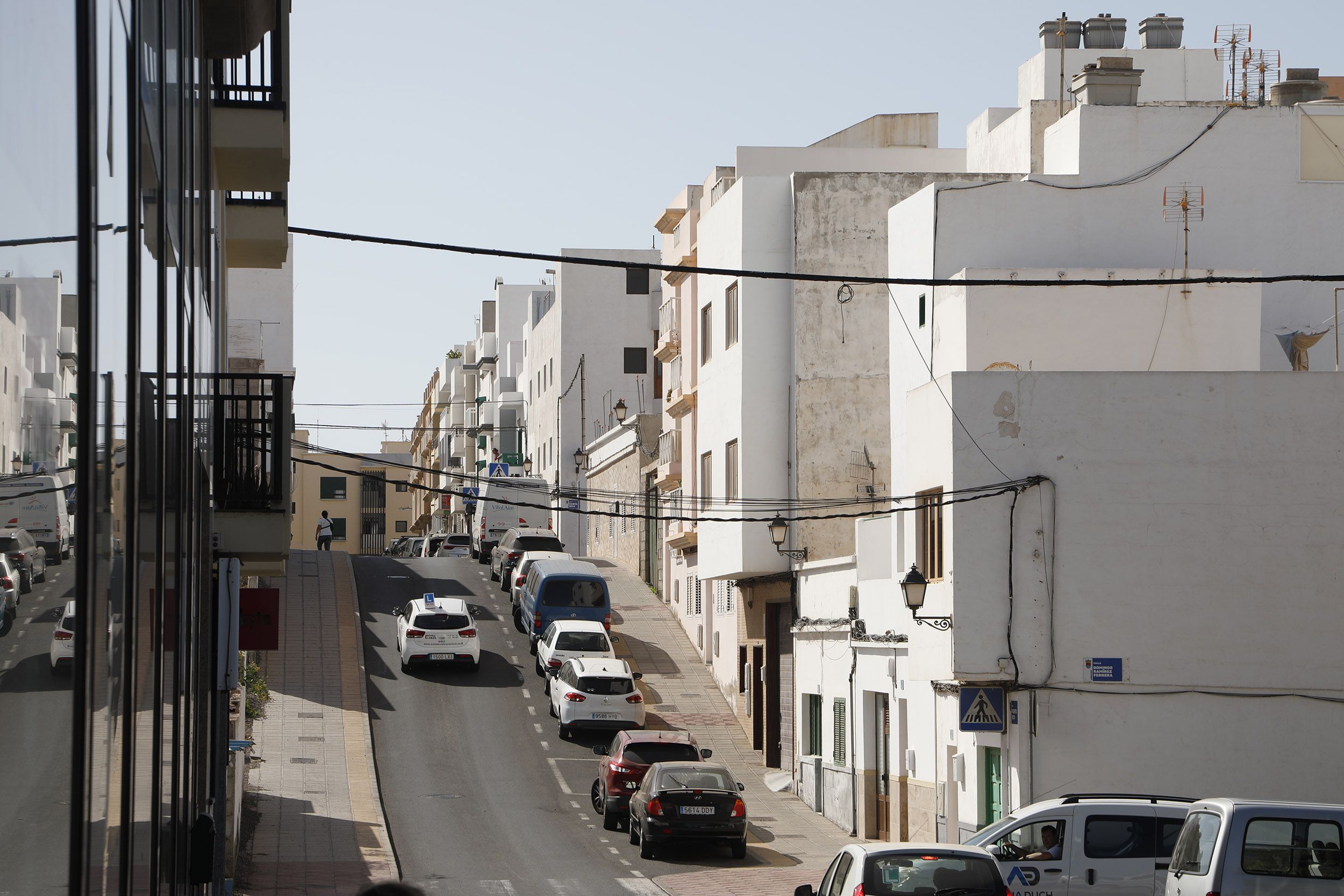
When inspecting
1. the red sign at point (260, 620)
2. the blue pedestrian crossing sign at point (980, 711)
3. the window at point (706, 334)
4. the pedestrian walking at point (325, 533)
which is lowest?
the blue pedestrian crossing sign at point (980, 711)

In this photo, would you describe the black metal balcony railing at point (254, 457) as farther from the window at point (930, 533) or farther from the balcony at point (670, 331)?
the balcony at point (670, 331)

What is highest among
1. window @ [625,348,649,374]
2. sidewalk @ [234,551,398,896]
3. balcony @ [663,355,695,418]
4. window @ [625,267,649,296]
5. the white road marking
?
window @ [625,267,649,296]

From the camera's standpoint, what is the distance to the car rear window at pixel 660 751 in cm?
2916

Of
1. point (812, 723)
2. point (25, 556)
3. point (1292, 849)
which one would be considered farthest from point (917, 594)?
point (25, 556)

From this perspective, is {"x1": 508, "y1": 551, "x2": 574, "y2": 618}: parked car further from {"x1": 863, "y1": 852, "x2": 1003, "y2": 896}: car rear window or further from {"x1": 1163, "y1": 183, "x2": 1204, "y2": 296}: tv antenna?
{"x1": 863, "y1": 852, "x2": 1003, "y2": 896}: car rear window

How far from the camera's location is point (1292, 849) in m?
13.6

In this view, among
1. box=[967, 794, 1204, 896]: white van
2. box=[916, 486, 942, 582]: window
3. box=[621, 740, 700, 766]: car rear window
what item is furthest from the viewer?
box=[621, 740, 700, 766]: car rear window

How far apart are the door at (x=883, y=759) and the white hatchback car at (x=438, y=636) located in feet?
50.1

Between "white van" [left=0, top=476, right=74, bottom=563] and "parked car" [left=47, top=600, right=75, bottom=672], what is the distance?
13 cm

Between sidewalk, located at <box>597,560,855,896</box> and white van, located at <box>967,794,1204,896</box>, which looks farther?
sidewalk, located at <box>597,560,855,896</box>

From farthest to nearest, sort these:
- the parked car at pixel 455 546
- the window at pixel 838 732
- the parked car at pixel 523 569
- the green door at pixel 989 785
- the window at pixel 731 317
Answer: the parked car at pixel 455 546, the parked car at pixel 523 569, the window at pixel 731 317, the window at pixel 838 732, the green door at pixel 989 785

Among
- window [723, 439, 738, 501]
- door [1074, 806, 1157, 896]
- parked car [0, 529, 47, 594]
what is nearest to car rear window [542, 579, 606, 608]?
window [723, 439, 738, 501]

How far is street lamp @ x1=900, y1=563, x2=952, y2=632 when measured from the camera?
76.0 ft

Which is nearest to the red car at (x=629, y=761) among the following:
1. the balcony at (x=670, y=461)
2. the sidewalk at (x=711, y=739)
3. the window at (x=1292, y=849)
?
the sidewalk at (x=711, y=739)
